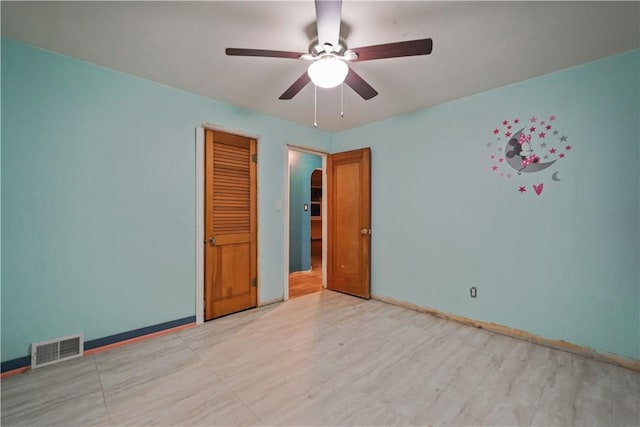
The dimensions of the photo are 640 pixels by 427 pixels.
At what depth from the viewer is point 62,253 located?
2.09 m

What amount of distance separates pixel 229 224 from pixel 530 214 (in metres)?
3.01

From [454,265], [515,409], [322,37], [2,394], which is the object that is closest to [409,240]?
[454,265]

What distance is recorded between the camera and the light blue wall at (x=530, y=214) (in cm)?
208

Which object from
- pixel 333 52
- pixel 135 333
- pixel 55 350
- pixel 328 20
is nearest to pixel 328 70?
pixel 333 52

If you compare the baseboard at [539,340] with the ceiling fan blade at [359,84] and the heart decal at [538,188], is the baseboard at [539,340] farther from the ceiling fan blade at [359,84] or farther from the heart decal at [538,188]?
the ceiling fan blade at [359,84]

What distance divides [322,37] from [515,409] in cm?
248

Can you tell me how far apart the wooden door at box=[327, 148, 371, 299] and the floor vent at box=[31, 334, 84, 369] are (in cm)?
287

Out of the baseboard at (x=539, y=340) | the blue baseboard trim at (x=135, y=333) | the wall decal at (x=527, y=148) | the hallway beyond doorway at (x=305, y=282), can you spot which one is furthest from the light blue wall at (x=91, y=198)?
the wall decal at (x=527, y=148)

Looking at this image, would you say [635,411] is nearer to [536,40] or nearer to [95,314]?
[536,40]

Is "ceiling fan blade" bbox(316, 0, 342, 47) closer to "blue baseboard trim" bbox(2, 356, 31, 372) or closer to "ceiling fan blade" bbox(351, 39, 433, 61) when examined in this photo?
"ceiling fan blade" bbox(351, 39, 433, 61)

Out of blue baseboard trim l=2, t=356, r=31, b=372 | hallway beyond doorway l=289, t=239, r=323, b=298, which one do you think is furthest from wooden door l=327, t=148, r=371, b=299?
blue baseboard trim l=2, t=356, r=31, b=372

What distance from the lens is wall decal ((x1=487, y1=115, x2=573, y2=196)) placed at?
2344 millimetres

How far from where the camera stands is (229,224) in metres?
3.07

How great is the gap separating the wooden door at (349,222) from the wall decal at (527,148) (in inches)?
58.5
